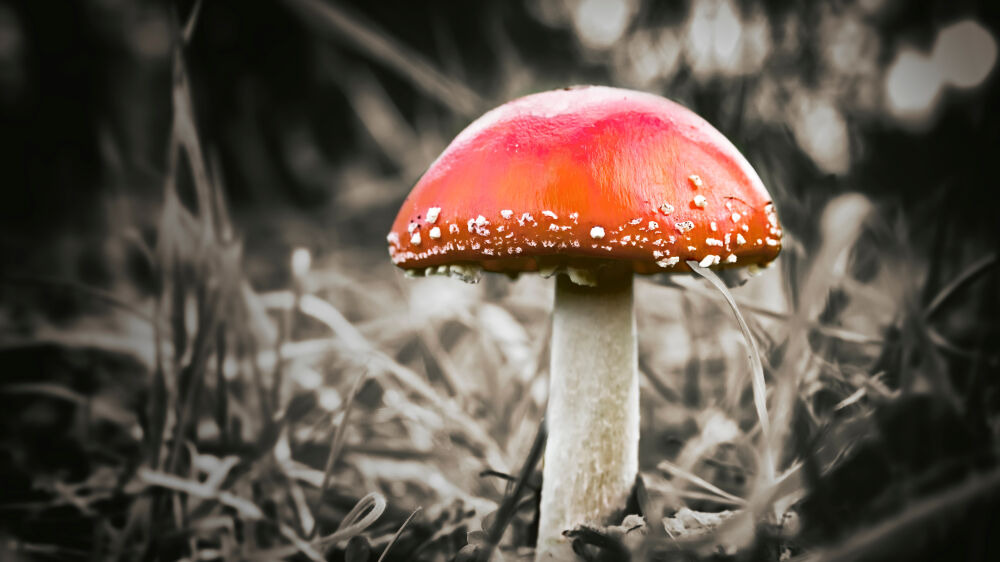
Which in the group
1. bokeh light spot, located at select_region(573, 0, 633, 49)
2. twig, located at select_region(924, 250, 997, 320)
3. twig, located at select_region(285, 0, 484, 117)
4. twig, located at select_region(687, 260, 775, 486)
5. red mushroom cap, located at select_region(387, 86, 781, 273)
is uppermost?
bokeh light spot, located at select_region(573, 0, 633, 49)

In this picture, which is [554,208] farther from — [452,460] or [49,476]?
[49,476]

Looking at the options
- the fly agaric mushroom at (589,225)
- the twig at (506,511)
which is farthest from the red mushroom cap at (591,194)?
the twig at (506,511)

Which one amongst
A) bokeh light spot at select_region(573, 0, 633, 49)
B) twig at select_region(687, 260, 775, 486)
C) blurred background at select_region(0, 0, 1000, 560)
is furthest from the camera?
bokeh light spot at select_region(573, 0, 633, 49)

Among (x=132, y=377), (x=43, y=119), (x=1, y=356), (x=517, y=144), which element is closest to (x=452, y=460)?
(x=517, y=144)

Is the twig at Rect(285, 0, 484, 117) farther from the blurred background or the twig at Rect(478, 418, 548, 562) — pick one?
the twig at Rect(478, 418, 548, 562)

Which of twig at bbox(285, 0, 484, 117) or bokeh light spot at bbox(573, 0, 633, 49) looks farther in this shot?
bokeh light spot at bbox(573, 0, 633, 49)

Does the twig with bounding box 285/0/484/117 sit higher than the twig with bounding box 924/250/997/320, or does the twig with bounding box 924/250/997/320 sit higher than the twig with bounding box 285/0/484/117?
the twig with bounding box 285/0/484/117

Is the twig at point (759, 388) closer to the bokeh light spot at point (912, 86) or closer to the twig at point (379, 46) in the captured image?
the bokeh light spot at point (912, 86)

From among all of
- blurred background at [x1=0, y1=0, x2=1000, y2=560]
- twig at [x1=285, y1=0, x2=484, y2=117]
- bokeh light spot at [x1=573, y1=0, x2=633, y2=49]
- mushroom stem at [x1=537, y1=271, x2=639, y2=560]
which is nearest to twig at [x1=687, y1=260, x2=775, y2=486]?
blurred background at [x1=0, y1=0, x2=1000, y2=560]
